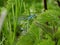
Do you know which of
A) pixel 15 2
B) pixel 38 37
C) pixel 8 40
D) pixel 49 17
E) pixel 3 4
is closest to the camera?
pixel 49 17

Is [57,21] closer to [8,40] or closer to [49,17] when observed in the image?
[49,17]

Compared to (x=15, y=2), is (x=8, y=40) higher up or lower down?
lower down

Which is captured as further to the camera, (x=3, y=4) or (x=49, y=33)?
(x=3, y=4)

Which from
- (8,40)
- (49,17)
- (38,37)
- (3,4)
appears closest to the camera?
(49,17)

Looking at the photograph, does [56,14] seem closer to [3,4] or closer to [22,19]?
[22,19]

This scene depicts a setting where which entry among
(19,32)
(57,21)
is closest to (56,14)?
(57,21)

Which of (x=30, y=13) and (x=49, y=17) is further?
(x=30, y=13)

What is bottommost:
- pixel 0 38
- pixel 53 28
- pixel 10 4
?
pixel 0 38

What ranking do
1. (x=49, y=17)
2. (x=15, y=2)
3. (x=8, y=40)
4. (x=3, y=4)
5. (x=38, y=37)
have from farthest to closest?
(x=3, y=4), (x=15, y=2), (x=8, y=40), (x=38, y=37), (x=49, y=17)

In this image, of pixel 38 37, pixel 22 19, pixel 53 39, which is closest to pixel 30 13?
pixel 22 19
